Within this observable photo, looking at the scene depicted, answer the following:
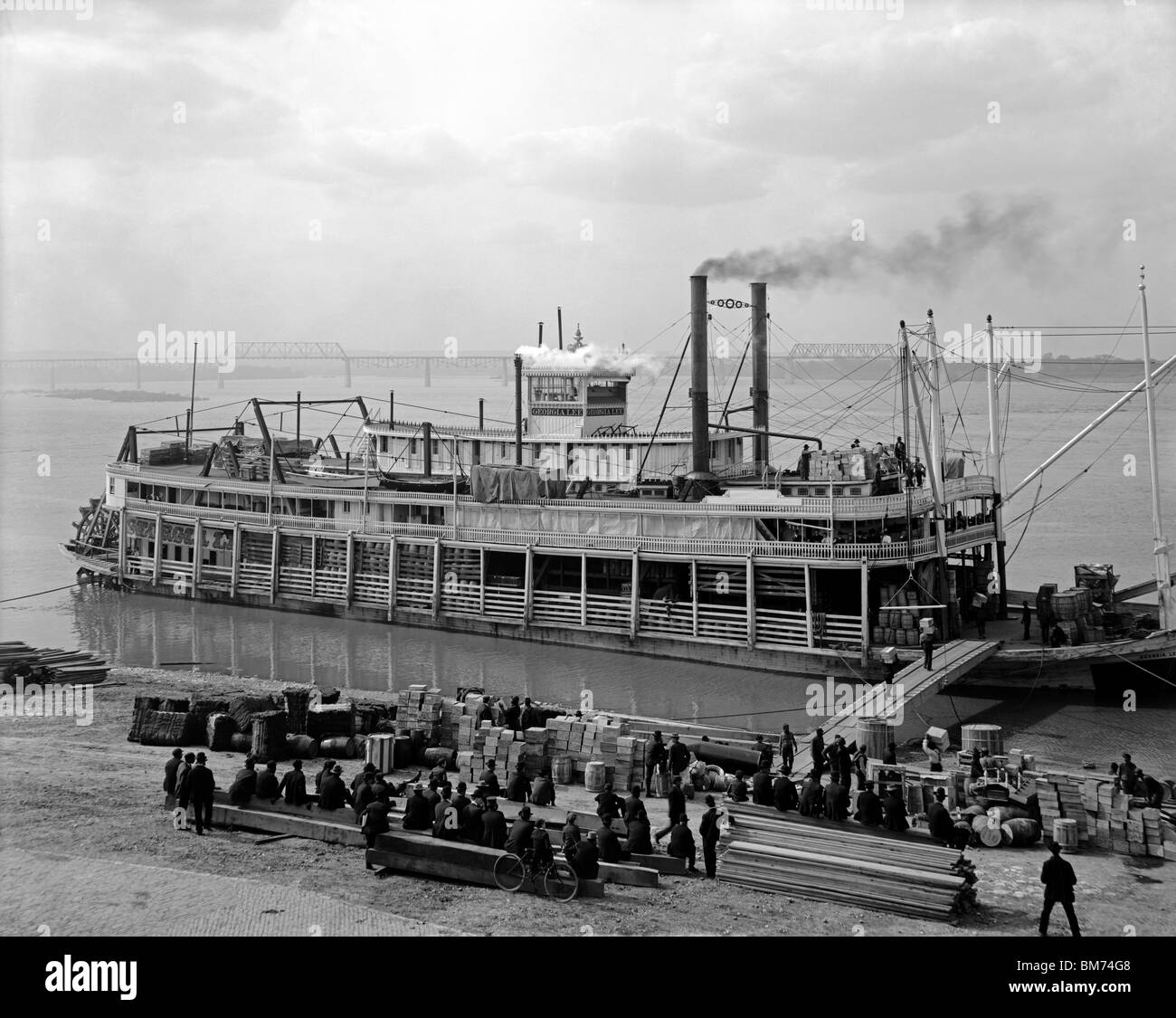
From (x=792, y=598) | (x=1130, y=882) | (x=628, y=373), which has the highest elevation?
(x=628, y=373)

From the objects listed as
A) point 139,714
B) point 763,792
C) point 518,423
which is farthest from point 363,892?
point 518,423

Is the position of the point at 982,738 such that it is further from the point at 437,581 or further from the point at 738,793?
the point at 437,581

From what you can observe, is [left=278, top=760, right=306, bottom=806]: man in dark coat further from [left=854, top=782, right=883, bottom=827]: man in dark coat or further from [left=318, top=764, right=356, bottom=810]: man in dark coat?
[left=854, top=782, right=883, bottom=827]: man in dark coat

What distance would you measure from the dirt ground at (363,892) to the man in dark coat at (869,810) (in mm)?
1516

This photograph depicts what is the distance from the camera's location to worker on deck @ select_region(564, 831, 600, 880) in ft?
54.5

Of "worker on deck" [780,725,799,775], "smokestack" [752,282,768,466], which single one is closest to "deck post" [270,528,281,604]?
"smokestack" [752,282,768,466]

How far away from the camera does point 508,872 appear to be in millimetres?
16797

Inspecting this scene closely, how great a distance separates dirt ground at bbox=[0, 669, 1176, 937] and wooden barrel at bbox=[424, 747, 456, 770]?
16.3 feet

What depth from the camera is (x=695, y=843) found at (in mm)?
19250

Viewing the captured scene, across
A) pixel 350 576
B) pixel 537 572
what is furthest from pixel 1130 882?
pixel 350 576

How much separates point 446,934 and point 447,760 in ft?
28.9

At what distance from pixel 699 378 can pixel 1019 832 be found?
74.5ft
